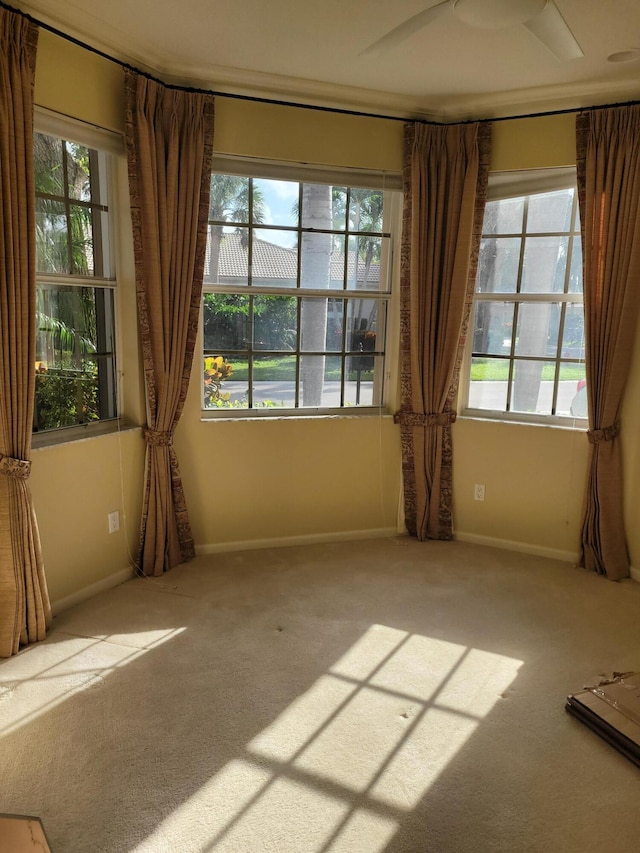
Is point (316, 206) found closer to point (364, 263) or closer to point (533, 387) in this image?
point (364, 263)

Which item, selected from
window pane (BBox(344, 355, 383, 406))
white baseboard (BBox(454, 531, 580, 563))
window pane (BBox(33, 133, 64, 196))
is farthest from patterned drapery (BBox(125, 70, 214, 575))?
white baseboard (BBox(454, 531, 580, 563))

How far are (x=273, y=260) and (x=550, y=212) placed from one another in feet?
5.57

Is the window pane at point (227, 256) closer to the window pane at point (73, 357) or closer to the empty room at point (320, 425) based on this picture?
the empty room at point (320, 425)

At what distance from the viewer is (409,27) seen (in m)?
2.18

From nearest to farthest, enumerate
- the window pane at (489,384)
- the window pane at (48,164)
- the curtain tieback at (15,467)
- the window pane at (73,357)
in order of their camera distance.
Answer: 1. the curtain tieback at (15,467)
2. the window pane at (48,164)
3. the window pane at (73,357)
4. the window pane at (489,384)

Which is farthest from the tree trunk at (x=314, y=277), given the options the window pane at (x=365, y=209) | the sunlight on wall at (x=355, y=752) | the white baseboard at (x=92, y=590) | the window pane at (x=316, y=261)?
the sunlight on wall at (x=355, y=752)

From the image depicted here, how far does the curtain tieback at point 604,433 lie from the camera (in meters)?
3.59

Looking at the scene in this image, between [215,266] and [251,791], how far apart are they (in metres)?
2.71

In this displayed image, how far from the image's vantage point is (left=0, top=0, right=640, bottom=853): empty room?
2070mm

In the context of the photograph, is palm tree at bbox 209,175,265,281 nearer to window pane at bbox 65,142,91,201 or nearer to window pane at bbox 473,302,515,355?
window pane at bbox 65,142,91,201

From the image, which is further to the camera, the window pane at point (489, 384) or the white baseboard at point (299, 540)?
the window pane at point (489, 384)

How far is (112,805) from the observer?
1884 millimetres

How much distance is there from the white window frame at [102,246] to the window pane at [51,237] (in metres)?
0.06

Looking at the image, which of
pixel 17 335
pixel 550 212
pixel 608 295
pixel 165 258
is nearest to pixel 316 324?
pixel 165 258
